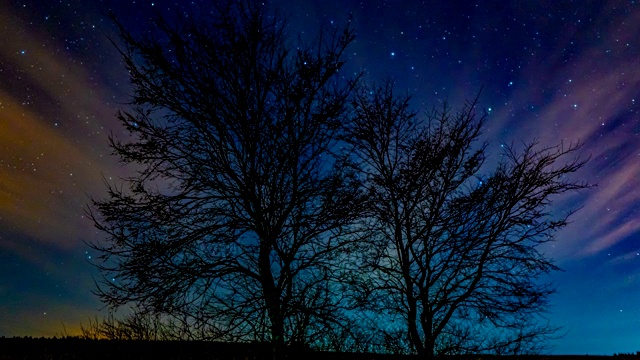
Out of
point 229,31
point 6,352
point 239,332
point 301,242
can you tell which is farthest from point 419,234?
point 6,352

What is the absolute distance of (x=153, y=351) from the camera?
1070cm

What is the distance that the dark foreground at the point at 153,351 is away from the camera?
8.19 metres

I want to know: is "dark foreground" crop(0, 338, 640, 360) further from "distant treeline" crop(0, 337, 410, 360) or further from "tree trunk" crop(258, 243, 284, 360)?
"tree trunk" crop(258, 243, 284, 360)

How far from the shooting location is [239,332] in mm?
7652

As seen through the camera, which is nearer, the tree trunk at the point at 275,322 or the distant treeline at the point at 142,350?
the tree trunk at the point at 275,322

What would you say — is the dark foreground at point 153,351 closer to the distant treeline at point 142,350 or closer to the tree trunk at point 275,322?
the distant treeline at point 142,350

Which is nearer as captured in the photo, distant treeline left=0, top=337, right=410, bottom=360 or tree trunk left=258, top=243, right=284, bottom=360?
tree trunk left=258, top=243, right=284, bottom=360

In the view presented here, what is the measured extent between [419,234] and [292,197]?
142 inches

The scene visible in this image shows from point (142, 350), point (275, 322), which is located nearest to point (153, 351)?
point (142, 350)

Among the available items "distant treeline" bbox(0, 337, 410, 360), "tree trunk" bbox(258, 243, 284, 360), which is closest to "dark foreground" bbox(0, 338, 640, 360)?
"distant treeline" bbox(0, 337, 410, 360)

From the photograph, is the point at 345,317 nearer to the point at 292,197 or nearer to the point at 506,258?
the point at 292,197

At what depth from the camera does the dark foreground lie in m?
8.19

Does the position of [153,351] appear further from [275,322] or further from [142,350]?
[275,322]

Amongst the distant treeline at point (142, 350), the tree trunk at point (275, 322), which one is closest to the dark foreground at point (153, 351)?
the distant treeline at point (142, 350)
